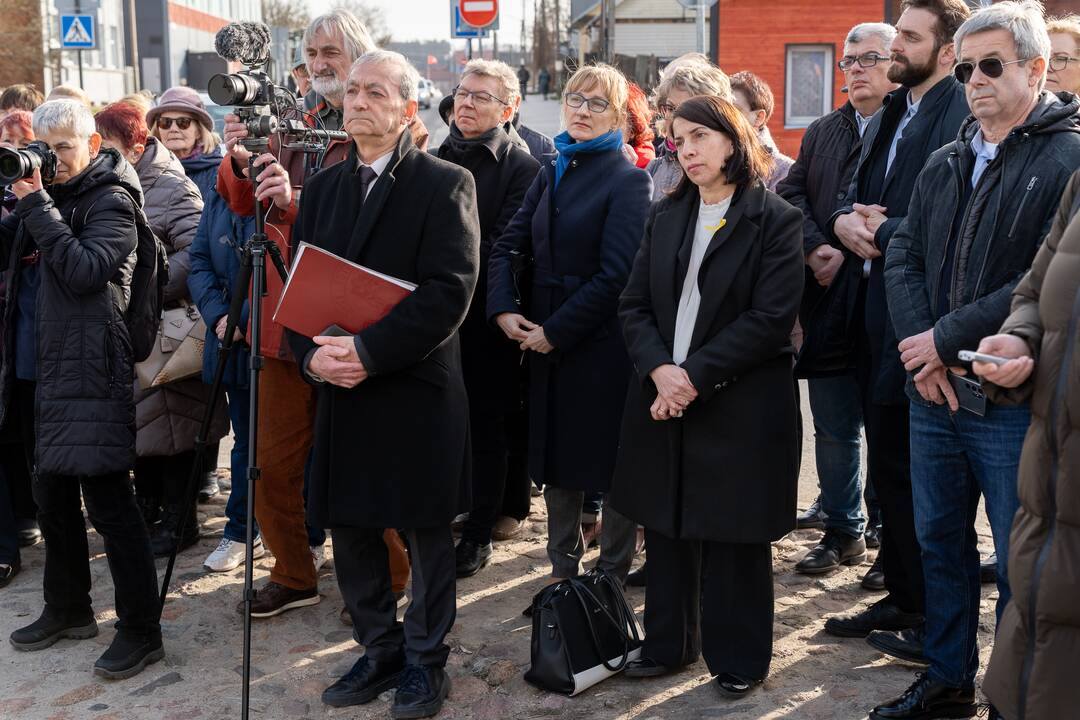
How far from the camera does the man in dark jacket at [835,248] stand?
186 inches

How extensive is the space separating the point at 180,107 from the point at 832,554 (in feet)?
12.8

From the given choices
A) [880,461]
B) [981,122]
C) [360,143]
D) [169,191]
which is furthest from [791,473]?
[169,191]

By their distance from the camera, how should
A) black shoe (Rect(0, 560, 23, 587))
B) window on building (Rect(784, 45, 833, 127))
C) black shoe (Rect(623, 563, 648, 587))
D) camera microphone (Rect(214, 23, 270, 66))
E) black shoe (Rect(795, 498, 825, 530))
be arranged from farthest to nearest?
window on building (Rect(784, 45, 833, 127))
black shoe (Rect(795, 498, 825, 530))
black shoe (Rect(0, 560, 23, 587))
black shoe (Rect(623, 563, 648, 587))
camera microphone (Rect(214, 23, 270, 66))

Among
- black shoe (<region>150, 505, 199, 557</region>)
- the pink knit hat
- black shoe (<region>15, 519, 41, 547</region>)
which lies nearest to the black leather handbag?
black shoe (<region>150, 505, 199, 557</region>)

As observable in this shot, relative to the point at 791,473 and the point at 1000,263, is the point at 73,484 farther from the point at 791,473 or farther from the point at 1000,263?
the point at 1000,263

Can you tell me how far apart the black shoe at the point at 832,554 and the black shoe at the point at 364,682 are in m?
1.85

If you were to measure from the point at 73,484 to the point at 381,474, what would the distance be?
1.32 metres

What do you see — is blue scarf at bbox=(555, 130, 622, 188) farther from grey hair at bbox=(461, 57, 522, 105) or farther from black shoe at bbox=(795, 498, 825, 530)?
black shoe at bbox=(795, 498, 825, 530)


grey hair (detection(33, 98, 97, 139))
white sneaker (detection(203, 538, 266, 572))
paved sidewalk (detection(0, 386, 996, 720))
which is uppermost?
grey hair (detection(33, 98, 97, 139))

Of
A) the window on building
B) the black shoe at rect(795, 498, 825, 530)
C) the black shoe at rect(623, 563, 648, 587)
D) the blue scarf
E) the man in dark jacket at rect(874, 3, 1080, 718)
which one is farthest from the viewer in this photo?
the window on building

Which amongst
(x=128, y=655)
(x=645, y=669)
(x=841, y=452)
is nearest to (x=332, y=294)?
(x=128, y=655)

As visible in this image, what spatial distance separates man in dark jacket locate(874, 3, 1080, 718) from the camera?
3445 millimetres

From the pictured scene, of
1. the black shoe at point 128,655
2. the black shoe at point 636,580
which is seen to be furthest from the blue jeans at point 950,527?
the black shoe at point 128,655

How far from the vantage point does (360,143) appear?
13.3 feet
